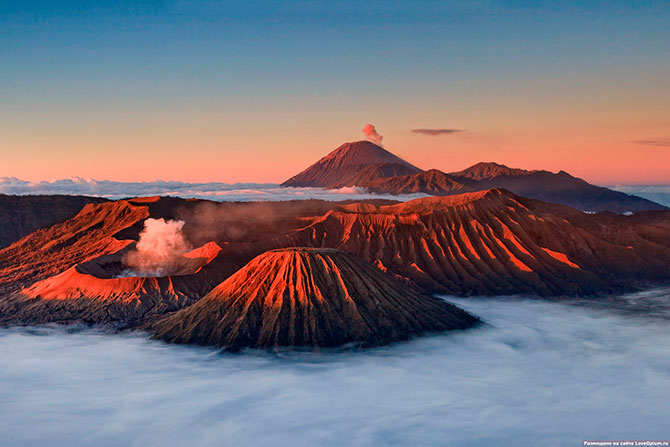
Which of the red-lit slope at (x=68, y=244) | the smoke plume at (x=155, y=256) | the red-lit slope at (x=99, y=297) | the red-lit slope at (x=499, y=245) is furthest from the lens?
the red-lit slope at (x=68, y=244)

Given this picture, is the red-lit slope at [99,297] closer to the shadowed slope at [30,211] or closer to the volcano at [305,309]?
the volcano at [305,309]

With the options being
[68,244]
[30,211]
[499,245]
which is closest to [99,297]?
[68,244]

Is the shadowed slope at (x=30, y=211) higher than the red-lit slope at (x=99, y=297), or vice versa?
the shadowed slope at (x=30, y=211)

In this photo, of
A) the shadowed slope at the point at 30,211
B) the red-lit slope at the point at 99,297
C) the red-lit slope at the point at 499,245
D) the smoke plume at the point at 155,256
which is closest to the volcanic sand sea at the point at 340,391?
the red-lit slope at the point at 99,297

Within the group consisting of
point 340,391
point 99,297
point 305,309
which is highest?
point 305,309

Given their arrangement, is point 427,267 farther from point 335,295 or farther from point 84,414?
point 84,414

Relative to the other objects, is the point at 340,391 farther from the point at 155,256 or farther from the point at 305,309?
the point at 155,256
